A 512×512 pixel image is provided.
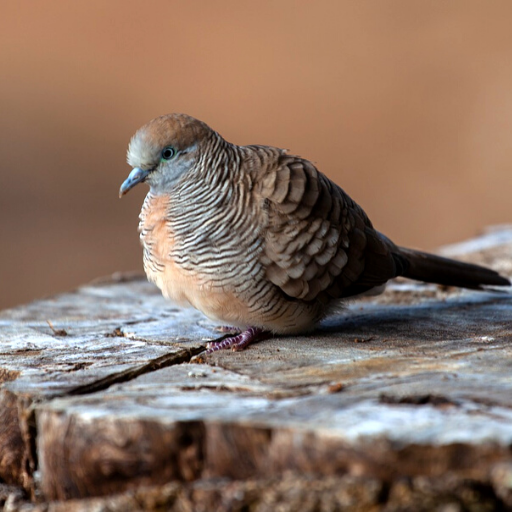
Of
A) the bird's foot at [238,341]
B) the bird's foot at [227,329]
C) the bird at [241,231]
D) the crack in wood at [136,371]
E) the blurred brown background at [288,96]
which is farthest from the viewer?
the blurred brown background at [288,96]

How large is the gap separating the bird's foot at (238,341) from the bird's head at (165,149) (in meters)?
0.67

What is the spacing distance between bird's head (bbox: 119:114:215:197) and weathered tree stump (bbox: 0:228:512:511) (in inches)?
25.7

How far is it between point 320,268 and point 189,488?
1.44 metres

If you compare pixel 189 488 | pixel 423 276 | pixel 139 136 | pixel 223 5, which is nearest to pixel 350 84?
pixel 223 5

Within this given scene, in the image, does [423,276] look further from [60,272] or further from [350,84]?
[350,84]

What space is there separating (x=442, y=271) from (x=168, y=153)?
4.66 ft

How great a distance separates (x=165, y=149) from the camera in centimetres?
318

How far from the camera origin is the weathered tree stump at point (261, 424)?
1763 mm

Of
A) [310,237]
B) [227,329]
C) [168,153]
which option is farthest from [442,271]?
[168,153]

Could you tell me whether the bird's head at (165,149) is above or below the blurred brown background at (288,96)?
below

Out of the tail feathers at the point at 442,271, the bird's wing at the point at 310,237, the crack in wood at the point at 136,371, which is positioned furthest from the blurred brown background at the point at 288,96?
the crack in wood at the point at 136,371

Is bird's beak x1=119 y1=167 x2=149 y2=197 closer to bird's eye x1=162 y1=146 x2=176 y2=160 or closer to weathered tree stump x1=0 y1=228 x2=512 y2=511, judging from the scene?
bird's eye x1=162 y1=146 x2=176 y2=160

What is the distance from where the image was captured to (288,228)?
313 cm

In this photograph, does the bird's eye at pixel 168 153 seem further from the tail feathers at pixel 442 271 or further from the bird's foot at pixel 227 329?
the tail feathers at pixel 442 271
